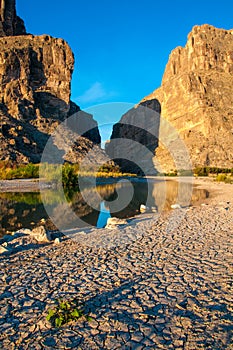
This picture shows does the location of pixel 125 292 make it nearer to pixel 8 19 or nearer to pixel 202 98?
pixel 202 98

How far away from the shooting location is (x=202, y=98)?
106 m

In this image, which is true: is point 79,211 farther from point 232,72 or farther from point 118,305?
point 232,72

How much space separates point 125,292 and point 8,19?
135 meters

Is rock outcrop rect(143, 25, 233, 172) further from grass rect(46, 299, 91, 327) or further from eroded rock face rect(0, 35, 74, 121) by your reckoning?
grass rect(46, 299, 91, 327)

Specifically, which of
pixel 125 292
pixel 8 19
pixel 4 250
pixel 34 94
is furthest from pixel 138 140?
pixel 125 292

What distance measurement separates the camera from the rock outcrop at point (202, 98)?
96562 millimetres

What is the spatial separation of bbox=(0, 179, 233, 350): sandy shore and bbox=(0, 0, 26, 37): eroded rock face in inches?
4850

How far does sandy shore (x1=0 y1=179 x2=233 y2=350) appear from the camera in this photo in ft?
13.4

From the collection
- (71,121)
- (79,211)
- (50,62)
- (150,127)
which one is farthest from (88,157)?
(150,127)

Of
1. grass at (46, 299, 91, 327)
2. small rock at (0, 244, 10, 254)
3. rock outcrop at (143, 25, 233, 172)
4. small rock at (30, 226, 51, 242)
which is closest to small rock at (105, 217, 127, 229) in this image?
small rock at (30, 226, 51, 242)

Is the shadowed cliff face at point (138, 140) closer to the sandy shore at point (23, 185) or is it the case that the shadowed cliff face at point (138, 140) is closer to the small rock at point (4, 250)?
the sandy shore at point (23, 185)

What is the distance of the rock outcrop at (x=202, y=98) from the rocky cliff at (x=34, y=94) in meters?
39.0

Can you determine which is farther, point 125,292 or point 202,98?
point 202,98

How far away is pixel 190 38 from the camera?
411 ft
